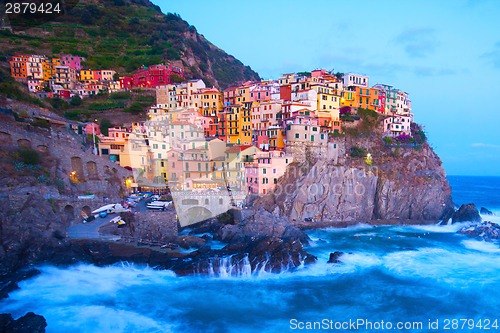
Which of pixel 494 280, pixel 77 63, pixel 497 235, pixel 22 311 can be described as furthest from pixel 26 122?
pixel 497 235

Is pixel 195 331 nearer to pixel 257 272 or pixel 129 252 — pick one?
pixel 257 272

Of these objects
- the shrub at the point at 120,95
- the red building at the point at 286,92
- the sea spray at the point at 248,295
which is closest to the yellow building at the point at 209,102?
the red building at the point at 286,92

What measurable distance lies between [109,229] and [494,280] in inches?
1016

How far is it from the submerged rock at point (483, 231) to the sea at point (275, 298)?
6.73 metres

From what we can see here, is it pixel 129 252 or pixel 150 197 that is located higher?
pixel 150 197

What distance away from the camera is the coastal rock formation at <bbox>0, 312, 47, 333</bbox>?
14.8 meters

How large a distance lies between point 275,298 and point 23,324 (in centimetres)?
1203

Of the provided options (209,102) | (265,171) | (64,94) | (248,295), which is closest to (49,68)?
(64,94)

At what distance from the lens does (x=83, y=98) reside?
51.5 metres

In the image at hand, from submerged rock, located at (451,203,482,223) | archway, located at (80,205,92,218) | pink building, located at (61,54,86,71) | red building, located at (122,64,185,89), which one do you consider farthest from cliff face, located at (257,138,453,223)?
pink building, located at (61,54,86,71)

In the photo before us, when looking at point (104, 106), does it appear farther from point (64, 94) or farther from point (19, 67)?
point (19, 67)

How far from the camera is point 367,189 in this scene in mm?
37375

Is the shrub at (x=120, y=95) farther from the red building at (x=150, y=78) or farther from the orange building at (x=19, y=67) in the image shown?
the orange building at (x=19, y=67)

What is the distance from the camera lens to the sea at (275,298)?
17.7 metres
